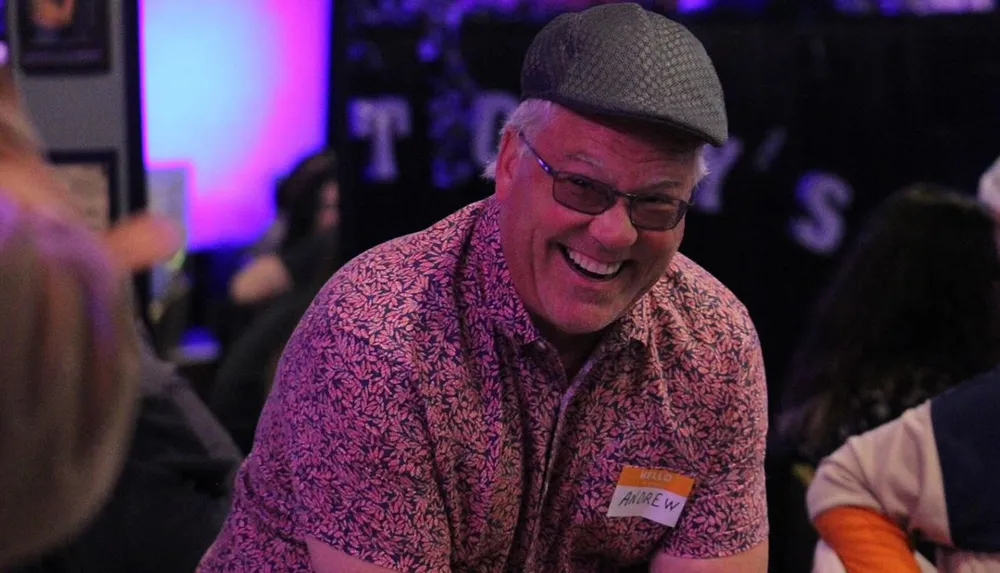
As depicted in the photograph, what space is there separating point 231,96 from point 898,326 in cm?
210

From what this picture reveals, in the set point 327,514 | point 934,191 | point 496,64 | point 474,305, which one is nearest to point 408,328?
point 474,305

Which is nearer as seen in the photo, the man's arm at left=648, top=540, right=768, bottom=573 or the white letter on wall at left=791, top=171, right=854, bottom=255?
the man's arm at left=648, top=540, right=768, bottom=573

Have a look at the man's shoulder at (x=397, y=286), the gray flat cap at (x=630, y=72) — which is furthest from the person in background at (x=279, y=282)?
the gray flat cap at (x=630, y=72)

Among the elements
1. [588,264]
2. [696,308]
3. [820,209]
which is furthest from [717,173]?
[588,264]

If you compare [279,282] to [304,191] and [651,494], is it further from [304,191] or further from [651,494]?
[651,494]

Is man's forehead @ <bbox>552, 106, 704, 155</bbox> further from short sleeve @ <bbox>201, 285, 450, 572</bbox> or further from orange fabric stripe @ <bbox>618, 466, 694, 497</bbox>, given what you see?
orange fabric stripe @ <bbox>618, 466, 694, 497</bbox>

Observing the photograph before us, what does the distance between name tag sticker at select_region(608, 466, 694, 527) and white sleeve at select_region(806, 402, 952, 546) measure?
49cm

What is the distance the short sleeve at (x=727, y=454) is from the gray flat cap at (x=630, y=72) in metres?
0.39

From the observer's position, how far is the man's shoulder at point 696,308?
1927mm

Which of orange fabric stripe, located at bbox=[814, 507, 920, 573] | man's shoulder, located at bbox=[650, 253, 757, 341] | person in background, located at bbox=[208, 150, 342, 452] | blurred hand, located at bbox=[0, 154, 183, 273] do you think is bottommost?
person in background, located at bbox=[208, 150, 342, 452]

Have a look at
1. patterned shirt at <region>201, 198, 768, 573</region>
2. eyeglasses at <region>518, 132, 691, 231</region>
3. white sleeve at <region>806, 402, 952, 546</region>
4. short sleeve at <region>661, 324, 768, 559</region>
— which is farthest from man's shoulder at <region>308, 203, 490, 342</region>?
white sleeve at <region>806, 402, 952, 546</region>

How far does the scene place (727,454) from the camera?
6.33ft

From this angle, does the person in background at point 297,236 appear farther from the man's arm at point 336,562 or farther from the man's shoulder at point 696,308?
the man's arm at point 336,562

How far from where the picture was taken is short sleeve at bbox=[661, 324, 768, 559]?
1908mm
